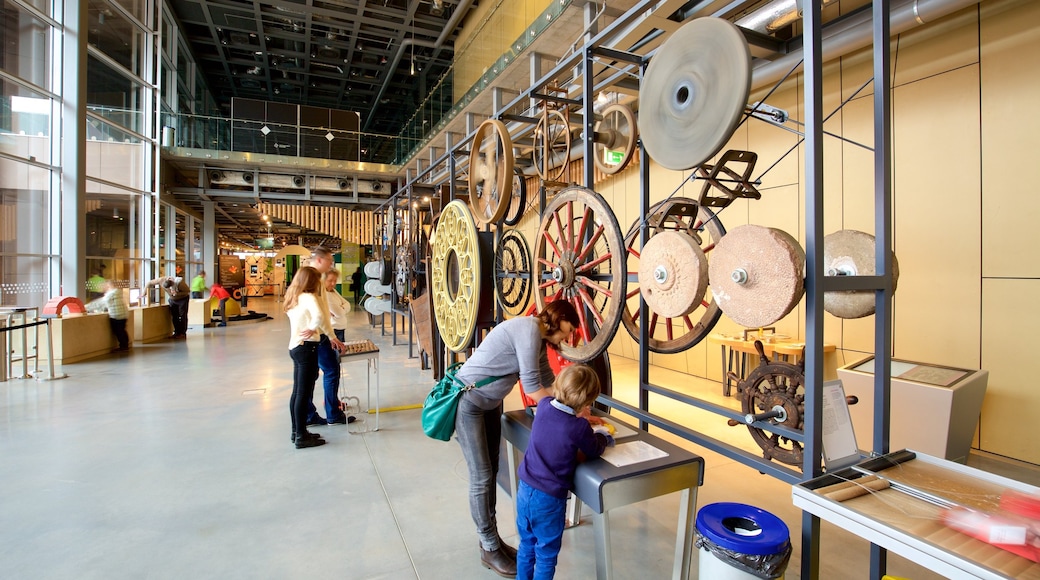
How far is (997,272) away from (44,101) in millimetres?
12608

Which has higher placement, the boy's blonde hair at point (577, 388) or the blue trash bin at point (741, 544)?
the boy's blonde hair at point (577, 388)

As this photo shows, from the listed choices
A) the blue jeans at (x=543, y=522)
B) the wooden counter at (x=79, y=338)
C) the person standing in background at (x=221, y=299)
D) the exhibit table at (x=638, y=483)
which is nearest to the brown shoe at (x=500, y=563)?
the blue jeans at (x=543, y=522)

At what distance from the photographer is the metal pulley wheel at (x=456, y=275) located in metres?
4.46

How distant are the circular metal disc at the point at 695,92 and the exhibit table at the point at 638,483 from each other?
1330mm

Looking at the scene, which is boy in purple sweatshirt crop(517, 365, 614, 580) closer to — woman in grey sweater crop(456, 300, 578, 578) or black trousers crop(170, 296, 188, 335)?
woman in grey sweater crop(456, 300, 578, 578)

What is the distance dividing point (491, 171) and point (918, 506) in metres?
3.63

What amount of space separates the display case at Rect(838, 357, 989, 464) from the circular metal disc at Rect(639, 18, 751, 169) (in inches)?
96.3

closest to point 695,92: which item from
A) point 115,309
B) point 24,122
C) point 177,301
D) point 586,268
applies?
point 586,268

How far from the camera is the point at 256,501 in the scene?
3.29 meters

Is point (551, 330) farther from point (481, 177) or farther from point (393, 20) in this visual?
point (393, 20)

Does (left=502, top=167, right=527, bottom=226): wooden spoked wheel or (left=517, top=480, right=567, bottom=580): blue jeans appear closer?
(left=517, top=480, right=567, bottom=580): blue jeans

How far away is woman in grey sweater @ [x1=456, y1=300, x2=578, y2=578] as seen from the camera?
2.48 meters

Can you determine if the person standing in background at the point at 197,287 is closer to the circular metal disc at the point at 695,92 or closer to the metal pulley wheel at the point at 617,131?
the metal pulley wheel at the point at 617,131

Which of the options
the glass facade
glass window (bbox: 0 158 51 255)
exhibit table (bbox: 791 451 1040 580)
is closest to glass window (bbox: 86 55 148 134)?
the glass facade
